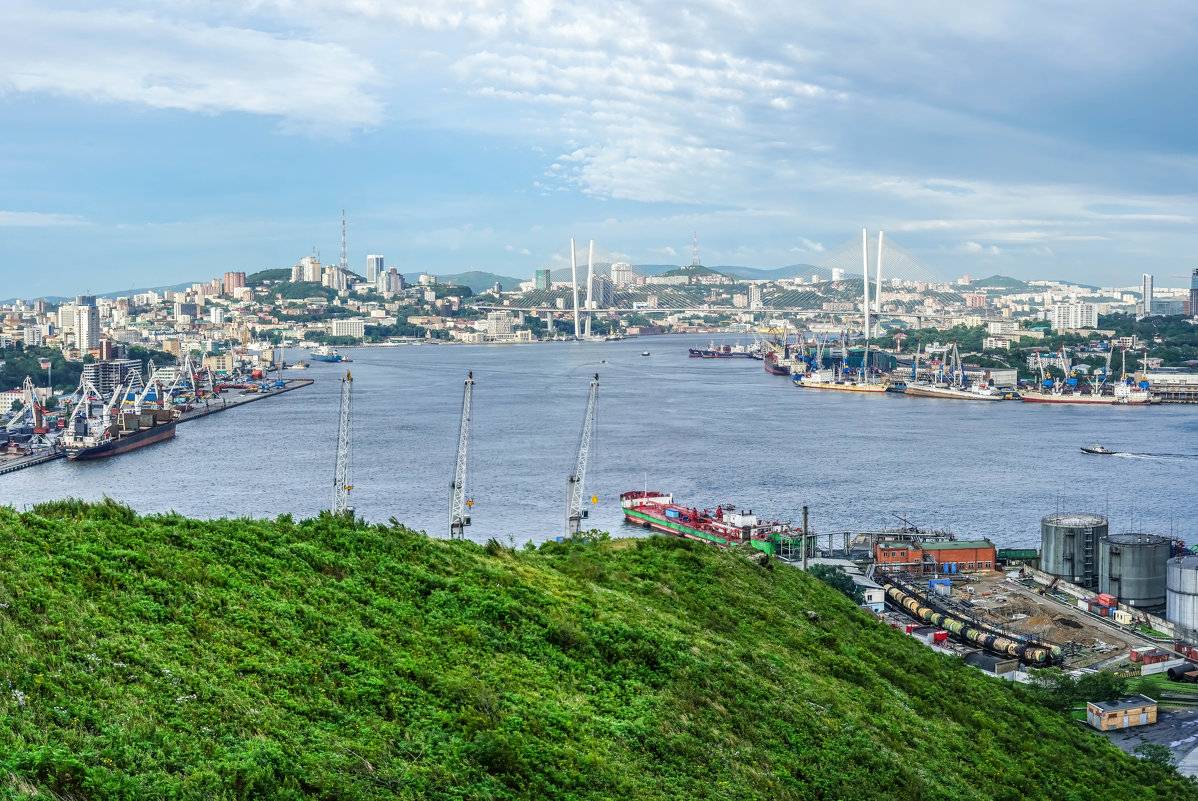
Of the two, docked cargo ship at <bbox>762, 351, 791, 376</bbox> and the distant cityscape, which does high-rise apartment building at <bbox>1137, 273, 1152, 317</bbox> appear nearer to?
the distant cityscape

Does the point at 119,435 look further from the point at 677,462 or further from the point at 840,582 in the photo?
the point at 840,582

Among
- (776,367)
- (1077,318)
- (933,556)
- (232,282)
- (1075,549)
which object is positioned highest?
(232,282)

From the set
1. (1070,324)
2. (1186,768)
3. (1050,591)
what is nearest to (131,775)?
(1186,768)

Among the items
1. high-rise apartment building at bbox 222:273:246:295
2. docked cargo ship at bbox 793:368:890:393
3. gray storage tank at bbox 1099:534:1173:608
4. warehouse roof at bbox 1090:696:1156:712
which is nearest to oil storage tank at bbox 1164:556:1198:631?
gray storage tank at bbox 1099:534:1173:608

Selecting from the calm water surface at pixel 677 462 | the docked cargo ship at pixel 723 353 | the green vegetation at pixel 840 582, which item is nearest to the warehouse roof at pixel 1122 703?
the green vegetation at pixel 840 582

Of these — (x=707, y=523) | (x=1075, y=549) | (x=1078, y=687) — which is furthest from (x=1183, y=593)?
(x=707, y=523)

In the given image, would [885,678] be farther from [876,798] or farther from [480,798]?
[480,798]

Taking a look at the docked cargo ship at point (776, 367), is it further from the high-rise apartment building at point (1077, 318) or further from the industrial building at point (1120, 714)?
the industrial building at point (1120, 714)
